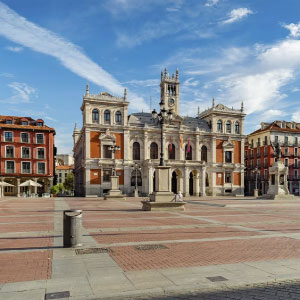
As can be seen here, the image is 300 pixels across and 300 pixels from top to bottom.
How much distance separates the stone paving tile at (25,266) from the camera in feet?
22.3

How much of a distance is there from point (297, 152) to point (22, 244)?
238 ft

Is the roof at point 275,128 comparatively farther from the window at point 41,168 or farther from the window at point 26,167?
the window at point 26,167

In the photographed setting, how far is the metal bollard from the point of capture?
9844mm

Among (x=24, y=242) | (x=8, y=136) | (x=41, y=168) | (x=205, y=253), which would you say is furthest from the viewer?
(x=41, y=168)

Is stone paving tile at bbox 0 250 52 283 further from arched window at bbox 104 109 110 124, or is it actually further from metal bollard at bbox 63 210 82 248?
arched window at bbox 104 109 110 124

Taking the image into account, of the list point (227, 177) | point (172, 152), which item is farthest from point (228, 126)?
point (172, 152)

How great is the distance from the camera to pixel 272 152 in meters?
69.6

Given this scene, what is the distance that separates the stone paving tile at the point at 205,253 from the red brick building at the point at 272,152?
62426 mm

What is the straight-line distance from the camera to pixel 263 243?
10578 mm

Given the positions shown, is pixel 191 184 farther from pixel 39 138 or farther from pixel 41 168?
pixel 39 138

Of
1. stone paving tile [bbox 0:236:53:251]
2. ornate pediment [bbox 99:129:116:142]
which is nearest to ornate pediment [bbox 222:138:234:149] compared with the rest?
ornate pediment [bbox 99:129:116:142]

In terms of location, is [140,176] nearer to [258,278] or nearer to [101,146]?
[101,146]

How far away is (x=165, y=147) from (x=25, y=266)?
5091cm

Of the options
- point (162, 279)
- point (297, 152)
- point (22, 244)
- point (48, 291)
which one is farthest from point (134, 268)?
point (297, 152)
